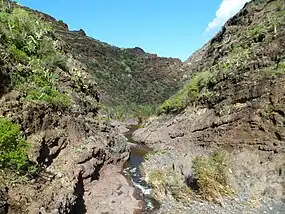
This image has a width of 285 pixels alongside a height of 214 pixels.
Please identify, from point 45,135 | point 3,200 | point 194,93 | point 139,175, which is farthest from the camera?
point 194,93

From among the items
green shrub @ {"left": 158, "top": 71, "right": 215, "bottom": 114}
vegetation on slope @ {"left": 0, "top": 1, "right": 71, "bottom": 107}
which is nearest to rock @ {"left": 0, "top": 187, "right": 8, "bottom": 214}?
vegetation on slope @ {"left": 0, "top": 1, "right": 71, "bottom": 107}

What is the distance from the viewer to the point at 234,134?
3044 centimetres

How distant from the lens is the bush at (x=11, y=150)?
1541cm

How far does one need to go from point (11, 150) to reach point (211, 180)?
1202 cm

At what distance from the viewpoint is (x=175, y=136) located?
38.9 metres

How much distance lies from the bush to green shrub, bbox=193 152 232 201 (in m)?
10.7

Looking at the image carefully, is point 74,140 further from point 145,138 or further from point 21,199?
point 145,138

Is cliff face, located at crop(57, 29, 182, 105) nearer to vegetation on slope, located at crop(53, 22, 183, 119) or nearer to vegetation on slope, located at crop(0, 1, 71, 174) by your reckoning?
vegetation on slope, located at crop(53, 22, 183, 119)

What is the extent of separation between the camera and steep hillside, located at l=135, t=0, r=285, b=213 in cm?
2269

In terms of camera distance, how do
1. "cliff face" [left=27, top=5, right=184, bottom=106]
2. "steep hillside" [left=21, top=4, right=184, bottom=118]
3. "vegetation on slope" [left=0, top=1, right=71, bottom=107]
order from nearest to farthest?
"vegetation on slope" [left=0, top=1, right=71, bottom=107] → "steep hillside" [left=21, top=4, right=184, bottom=118] → "cliff face" [left=27, top=5, right=184, bottom=106]

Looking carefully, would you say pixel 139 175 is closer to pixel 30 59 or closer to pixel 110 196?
pixel 110 196

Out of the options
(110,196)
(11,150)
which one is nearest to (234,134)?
(110,196)

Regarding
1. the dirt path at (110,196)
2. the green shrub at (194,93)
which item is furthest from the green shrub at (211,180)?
the green shrub at (194,93)

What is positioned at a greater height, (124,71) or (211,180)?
(124,71)
